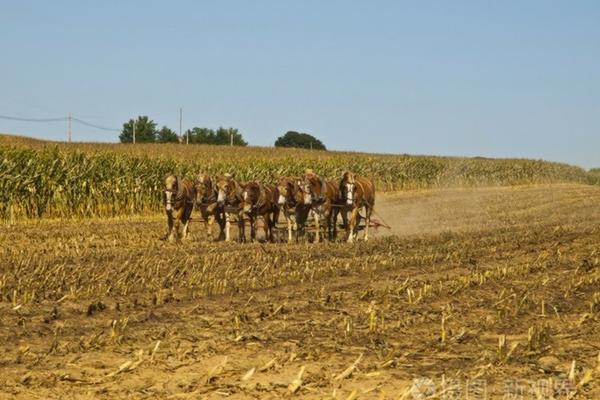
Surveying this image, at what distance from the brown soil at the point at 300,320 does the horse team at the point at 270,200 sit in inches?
69.2

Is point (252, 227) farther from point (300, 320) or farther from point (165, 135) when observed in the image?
point (165, 135)

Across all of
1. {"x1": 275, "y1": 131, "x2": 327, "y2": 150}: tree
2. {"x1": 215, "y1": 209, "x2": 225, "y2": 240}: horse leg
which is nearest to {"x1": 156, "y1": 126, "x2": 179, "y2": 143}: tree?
{"x1": 275, "y1": 131, "x2": 327, "y2": 150}: tree

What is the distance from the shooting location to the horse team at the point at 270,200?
22.9 metres

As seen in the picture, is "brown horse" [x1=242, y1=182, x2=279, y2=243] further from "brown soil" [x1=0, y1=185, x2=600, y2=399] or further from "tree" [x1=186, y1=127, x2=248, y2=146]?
"tree" [x1=186, y1=127, x2=248, y2=146]

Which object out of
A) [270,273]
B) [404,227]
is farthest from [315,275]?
[404,227]

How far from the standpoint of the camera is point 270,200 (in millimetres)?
23188

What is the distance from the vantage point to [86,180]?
3112cm

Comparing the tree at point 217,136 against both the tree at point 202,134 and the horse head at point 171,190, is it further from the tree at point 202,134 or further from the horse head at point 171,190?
the horse head at point 171,190

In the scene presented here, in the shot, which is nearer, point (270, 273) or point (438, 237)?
point (270, 273)

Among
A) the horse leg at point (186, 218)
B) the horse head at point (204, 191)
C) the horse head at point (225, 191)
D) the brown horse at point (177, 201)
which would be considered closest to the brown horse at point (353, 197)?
the horse head at point (225, 191)

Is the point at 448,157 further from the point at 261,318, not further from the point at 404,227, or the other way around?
the point at 261,318

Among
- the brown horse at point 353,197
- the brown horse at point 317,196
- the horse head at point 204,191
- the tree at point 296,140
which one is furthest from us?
the tree at point 296,140

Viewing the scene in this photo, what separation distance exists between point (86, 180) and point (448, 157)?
43.5 metres

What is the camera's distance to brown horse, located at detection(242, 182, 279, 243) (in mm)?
22734
